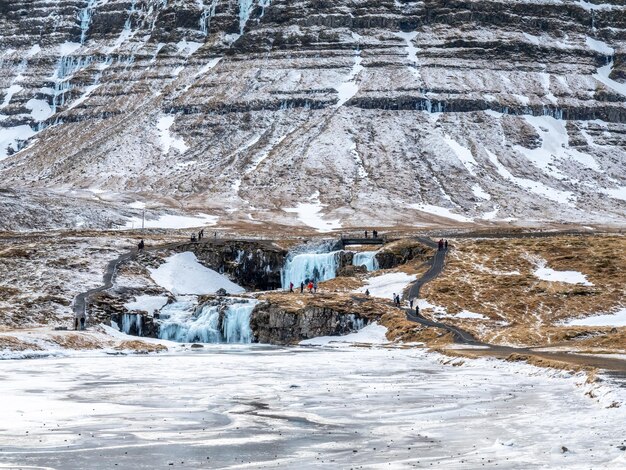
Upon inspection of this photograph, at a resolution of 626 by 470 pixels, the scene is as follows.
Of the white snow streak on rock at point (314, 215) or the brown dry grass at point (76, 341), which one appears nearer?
the brown dry grass at point (76, 341)

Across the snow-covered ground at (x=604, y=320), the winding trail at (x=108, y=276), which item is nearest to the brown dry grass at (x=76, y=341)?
the winding trail at (x=108, y=276)

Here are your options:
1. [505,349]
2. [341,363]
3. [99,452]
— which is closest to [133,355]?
[341,363]

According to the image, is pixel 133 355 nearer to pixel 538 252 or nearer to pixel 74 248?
pixel 74 248

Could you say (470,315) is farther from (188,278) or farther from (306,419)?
(306,419)

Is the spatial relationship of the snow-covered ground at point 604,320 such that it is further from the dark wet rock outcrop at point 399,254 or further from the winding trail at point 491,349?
the dark wet rock outcrop at point 399,254

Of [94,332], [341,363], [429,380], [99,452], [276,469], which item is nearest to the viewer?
[276,469]

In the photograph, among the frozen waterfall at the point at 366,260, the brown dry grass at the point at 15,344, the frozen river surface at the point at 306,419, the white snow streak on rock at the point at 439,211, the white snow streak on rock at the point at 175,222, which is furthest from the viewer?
the white snow streak on rock at the point at 439,211

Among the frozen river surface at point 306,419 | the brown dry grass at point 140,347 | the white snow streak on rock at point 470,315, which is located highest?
the frozen river surface at point 306,419
